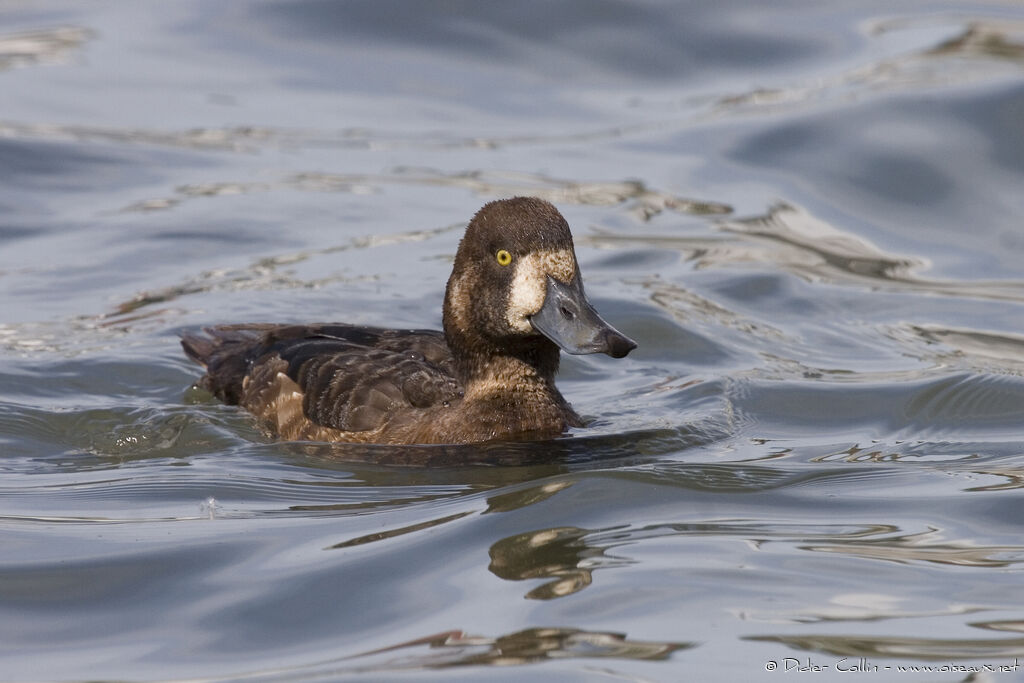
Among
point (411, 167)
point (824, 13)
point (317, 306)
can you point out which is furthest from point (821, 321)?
point (824, 13)

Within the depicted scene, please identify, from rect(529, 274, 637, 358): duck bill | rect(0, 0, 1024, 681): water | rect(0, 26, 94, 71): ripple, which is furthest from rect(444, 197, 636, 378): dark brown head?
rect(0, 26, 94, 71): ripple

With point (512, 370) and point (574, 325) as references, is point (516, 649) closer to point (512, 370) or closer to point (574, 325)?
point (574, 325)

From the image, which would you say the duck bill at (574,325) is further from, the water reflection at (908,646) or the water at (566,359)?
the water reflection at (908,646)

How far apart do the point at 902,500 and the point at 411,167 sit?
7.11 meters

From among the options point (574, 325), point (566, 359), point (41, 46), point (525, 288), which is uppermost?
point (41, 46)

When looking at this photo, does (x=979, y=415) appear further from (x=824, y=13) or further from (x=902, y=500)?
(x=824, y=13)

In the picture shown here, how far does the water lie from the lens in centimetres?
468

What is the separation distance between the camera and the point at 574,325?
6.05 meters

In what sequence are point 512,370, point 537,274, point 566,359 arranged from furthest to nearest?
point 566,359 → point 512,370 → point 537,274

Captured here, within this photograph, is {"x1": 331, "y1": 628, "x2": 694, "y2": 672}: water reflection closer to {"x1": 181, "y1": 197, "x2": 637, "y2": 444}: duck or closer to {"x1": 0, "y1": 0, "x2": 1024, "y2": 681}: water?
{"x1": 0, "y1": 0, "x2": 1024, "y2": 681}: water

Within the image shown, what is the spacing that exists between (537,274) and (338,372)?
4.04ft

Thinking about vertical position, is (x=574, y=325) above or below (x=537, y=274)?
below

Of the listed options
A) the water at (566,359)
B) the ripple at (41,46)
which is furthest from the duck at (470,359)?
the ripple at (41,46)

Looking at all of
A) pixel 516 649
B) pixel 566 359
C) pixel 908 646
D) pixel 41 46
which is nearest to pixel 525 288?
pixel 516 649
